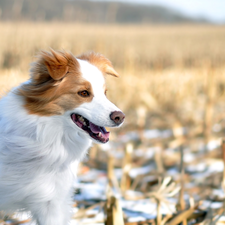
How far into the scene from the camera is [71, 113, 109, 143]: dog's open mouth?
2510 mm

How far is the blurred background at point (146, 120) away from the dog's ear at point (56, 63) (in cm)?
65

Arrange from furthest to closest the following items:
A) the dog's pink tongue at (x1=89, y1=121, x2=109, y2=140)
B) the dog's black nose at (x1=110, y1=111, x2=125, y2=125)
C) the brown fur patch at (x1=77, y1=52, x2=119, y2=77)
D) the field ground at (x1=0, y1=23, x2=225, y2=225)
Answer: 1. the field ground at (x1=0, y1=23, x2=225, y2=225)
2. the brown fur patch at (x1=77, y1=52, x2=119, y2=77)
3. the dog's pink tongue at (x1=89, y1=121, x2=109, y2=140)
4. the dog's black nose at (x1=110, y1=111, x2=125, y2=125)

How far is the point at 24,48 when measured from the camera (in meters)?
8.09

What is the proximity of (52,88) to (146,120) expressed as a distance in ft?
17.3

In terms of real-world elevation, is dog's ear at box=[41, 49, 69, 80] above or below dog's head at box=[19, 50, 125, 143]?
above

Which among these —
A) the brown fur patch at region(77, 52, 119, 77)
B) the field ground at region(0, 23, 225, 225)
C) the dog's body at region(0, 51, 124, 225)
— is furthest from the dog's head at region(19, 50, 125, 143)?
the field ground at region(0, 23, 225, 225)

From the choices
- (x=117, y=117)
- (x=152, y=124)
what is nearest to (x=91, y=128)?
(x=117, y=117)

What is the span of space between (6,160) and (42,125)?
383mm

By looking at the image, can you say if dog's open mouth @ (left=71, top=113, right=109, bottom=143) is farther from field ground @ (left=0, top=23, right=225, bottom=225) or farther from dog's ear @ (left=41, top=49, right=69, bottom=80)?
field ground @ (left=0, top=23, right=225, bottom=225)

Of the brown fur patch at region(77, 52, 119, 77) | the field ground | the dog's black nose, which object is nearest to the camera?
the dog's black nose

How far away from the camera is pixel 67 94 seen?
2.59 meters

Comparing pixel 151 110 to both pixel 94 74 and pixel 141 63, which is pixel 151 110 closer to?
pixel 141 63

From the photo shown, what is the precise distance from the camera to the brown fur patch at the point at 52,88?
2.55 metres

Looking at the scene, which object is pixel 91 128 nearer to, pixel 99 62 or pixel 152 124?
pixel 99 62
